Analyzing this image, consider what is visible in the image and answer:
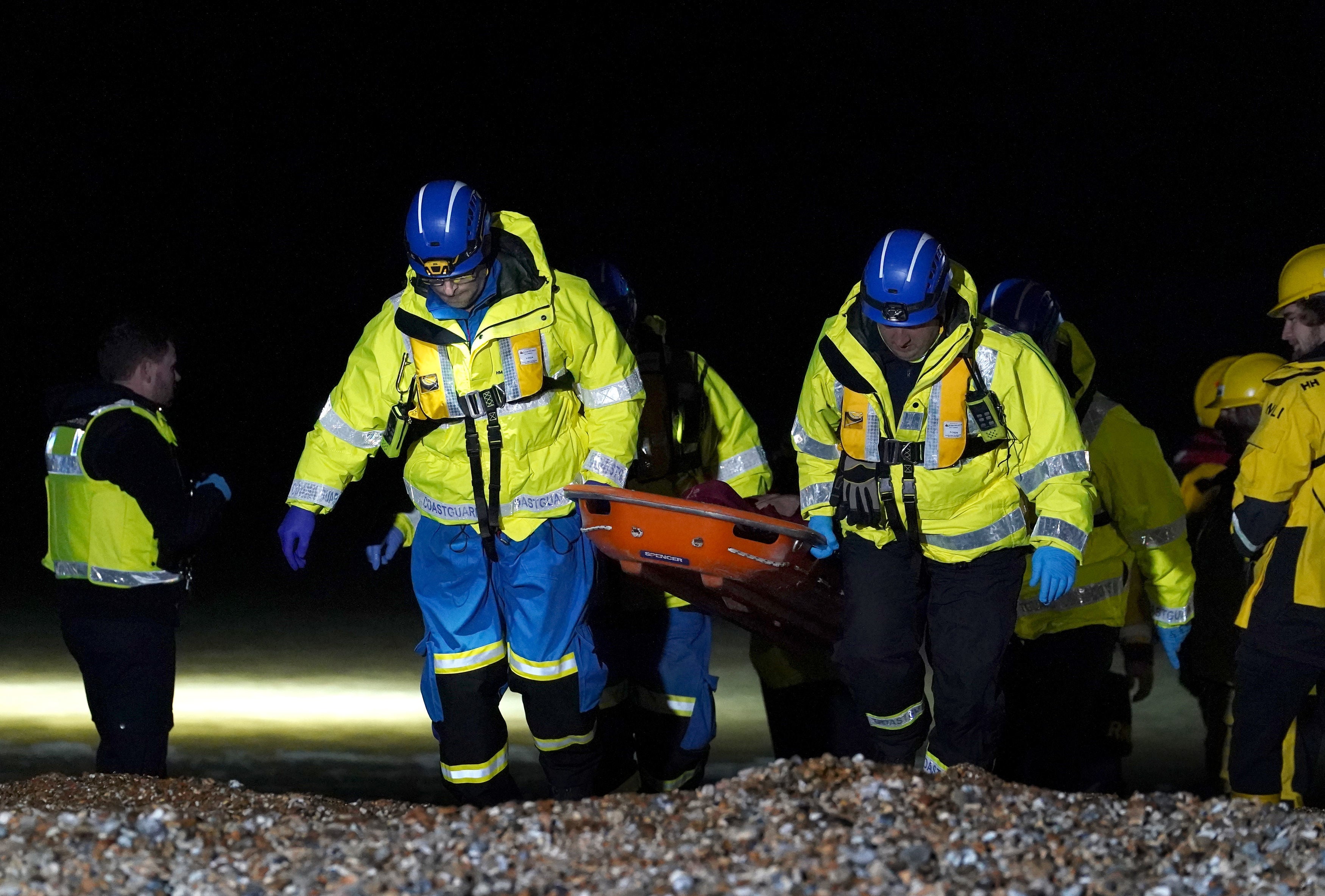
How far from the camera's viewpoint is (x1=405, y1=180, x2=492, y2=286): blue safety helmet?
460 cm

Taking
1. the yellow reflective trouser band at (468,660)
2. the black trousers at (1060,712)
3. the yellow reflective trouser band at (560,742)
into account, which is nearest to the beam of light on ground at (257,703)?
the yellow reflective trouser band at (560,742)

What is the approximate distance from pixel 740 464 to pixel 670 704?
91cm

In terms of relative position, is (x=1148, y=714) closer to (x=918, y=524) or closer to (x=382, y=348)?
(x=918, y=524)

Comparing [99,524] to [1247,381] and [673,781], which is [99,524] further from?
[1247,381]

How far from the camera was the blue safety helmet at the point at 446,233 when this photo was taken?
15.1ft

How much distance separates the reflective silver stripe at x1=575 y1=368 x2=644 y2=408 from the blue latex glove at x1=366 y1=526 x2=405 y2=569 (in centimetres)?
91

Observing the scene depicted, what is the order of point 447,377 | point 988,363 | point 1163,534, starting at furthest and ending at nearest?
point 1163,534
point 447,377
point 988,363

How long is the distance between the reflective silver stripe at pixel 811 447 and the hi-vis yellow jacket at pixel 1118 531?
91 cm

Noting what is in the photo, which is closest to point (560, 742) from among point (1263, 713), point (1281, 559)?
point (1263, 713)

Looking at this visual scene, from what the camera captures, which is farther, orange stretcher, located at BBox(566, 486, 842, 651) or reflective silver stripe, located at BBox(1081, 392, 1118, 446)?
reflective silver stripe, located at BBox(1081, 392, 1118, 446)

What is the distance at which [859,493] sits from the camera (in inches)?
181

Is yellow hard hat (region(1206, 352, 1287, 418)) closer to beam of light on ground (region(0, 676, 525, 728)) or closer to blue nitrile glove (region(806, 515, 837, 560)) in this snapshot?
blue nitrile glove (region(806, 515, 837, 560))

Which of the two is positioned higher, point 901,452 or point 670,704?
point 901,452

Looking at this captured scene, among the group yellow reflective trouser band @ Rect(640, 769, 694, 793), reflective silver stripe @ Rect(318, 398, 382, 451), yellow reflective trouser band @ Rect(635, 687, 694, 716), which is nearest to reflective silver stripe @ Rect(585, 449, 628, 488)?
reflective silver stripe @ Rect(318, 398, 382, 451)
